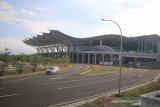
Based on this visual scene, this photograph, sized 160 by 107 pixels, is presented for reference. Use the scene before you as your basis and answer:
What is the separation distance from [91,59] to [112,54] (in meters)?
17.9

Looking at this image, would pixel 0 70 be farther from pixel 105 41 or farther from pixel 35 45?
pixel 35 45

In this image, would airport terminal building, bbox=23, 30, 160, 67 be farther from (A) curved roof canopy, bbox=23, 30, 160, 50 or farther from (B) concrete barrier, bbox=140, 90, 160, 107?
(B) concrete barrier, bbox=140, 90, 160, 107

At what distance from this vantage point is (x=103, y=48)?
139500 millimetres

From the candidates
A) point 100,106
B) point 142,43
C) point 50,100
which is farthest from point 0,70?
point 142,43

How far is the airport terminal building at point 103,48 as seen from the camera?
129375 millimetres

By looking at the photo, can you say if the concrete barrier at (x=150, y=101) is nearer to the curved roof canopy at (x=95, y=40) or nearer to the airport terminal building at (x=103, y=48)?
the airport terminal building at (x=103, y=48)

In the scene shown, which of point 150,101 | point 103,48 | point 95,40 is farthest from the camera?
point 95,40

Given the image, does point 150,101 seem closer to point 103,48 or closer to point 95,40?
point 103,48

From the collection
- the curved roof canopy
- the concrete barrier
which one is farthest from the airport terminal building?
the concrete barrier

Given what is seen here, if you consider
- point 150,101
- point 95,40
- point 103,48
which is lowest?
point 150,101

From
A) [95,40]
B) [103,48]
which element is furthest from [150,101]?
[95,40]

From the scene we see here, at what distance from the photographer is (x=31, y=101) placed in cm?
1881

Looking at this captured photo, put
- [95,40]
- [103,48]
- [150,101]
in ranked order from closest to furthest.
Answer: [150,101]
[103,48]
[95,40]

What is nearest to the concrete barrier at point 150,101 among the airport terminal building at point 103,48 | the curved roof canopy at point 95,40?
the airport terminal building at point 103,48
